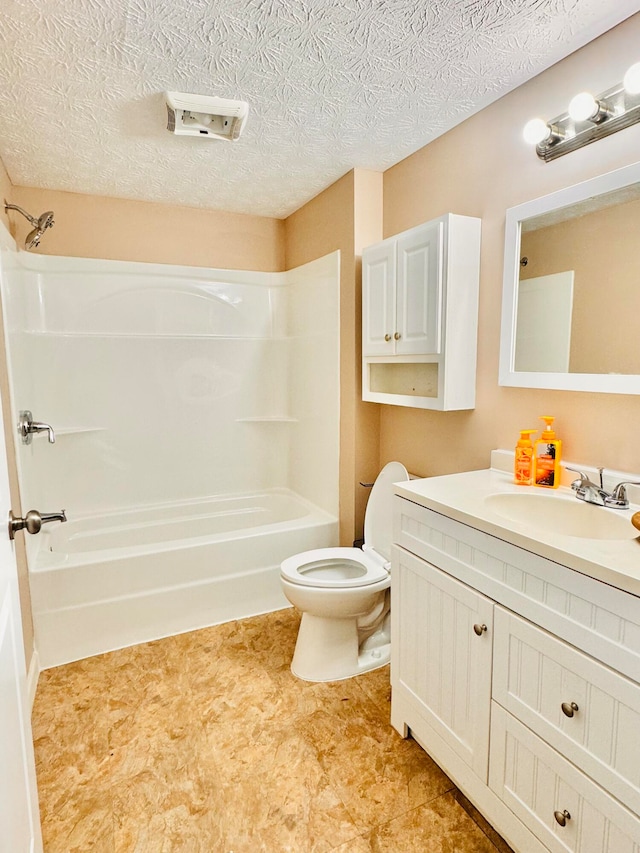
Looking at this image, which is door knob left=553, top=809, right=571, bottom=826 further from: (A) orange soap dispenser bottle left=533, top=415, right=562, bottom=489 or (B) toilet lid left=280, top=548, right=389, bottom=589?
(B) toilet lid left=280, top=548, right=389, bottom=589

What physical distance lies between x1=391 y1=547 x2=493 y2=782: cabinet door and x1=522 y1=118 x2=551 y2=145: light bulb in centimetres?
141

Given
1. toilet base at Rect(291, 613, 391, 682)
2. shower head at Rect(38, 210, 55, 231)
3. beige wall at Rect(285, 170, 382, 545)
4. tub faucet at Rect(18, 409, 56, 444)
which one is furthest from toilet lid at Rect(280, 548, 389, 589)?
shower head at Rect(38, 210, 55, 231)

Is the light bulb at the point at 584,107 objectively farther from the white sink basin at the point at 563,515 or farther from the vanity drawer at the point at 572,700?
the vanity drawer at the point at 572,700

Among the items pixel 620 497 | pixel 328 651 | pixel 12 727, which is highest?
pixel 620 497

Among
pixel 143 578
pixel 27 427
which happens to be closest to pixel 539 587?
pixel 143 578

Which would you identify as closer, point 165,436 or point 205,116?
point 205,116

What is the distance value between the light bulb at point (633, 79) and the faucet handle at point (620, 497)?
1.04 m

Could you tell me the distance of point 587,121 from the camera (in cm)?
146

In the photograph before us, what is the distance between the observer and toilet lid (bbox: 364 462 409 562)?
2.29 m

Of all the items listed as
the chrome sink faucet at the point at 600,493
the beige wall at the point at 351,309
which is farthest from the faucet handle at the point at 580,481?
the beige wall at the point at 351,309

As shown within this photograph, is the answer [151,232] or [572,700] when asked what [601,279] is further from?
[151,232]

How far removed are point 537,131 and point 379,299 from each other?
859 millimetres

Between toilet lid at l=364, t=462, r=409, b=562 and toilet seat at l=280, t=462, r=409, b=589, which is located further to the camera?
toilet lid at l=364, t=462, r=409, b=562

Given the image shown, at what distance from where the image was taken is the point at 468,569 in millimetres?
1365
